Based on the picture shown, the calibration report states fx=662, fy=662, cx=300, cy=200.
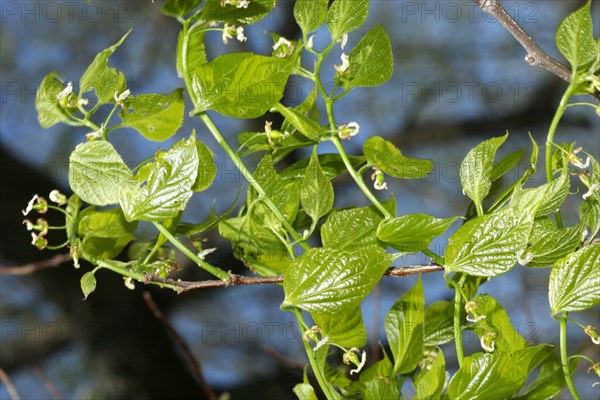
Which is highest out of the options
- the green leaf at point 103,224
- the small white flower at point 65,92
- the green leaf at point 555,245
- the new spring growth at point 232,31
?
the small white flower at point 65,92

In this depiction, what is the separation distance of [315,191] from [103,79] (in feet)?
0.29

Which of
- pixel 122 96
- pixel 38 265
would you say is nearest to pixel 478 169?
pixel 122 96

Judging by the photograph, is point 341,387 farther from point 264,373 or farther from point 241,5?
point 264,373

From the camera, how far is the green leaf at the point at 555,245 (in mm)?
215

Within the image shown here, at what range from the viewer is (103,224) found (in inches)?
10.0

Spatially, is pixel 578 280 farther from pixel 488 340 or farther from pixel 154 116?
pixel 154 116

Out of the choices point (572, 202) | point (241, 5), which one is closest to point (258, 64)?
point (241, 5)

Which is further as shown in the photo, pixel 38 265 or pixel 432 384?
pixel 38 265

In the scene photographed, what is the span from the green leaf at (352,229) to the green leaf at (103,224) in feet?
0.26

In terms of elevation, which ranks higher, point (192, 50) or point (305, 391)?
point (192, 50)

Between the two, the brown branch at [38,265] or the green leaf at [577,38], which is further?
the brown branch at [38,265]

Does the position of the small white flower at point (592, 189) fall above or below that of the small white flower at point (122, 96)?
below

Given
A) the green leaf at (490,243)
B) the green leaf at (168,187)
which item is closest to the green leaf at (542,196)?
the green leaf at (490,243)

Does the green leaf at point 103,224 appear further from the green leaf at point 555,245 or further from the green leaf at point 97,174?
the green leaf at point 555,245
